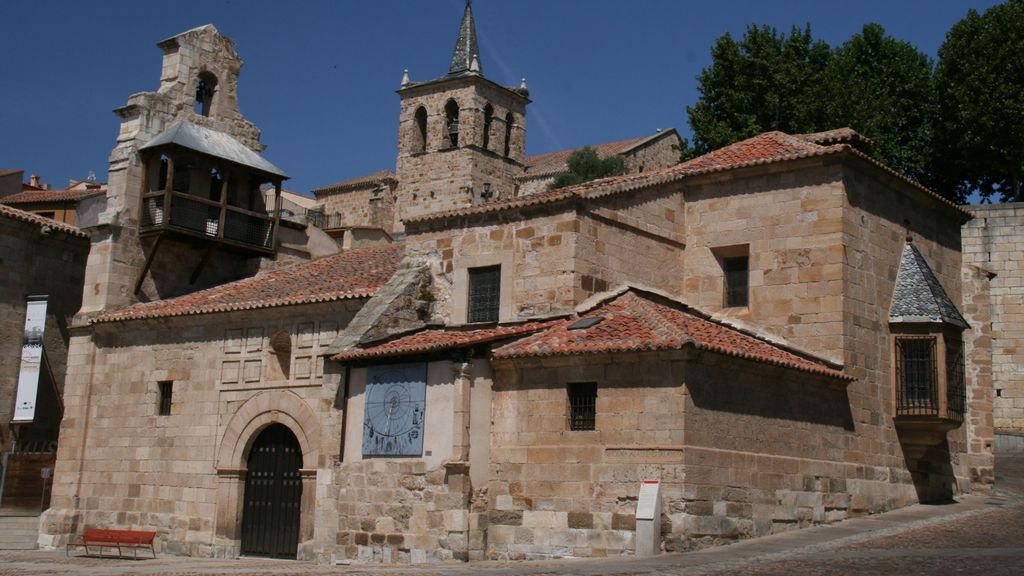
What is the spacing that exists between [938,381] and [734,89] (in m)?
20.8

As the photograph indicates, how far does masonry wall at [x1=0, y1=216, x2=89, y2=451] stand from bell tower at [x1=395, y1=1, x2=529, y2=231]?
108 ft

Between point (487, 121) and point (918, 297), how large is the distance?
43918mm

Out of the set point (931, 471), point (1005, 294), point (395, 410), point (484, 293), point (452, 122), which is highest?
point (452, 122)

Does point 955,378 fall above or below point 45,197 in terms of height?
below

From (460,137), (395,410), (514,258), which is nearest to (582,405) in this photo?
(395,410)

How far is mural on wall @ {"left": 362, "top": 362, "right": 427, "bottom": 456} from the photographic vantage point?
18.0m

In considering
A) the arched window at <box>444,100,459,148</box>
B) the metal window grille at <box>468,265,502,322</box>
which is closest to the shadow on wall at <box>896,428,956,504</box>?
the metal window grille at <box>468,265,502,322</box>

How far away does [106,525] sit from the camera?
24188 millimetres

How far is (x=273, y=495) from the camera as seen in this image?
21859 millimetres

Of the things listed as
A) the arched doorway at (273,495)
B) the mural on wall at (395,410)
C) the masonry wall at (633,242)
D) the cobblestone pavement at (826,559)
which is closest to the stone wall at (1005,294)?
the cobblestone pavement at (826,559)

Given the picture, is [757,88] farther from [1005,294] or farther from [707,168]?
[707,168]

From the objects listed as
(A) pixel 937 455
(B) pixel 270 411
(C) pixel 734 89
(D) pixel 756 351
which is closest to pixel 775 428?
(D) pixel 756 351

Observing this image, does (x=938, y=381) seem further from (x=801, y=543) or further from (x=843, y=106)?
(x=843, y=106)

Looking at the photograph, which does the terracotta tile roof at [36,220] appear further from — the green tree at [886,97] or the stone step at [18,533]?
the green tree at [886,97]
